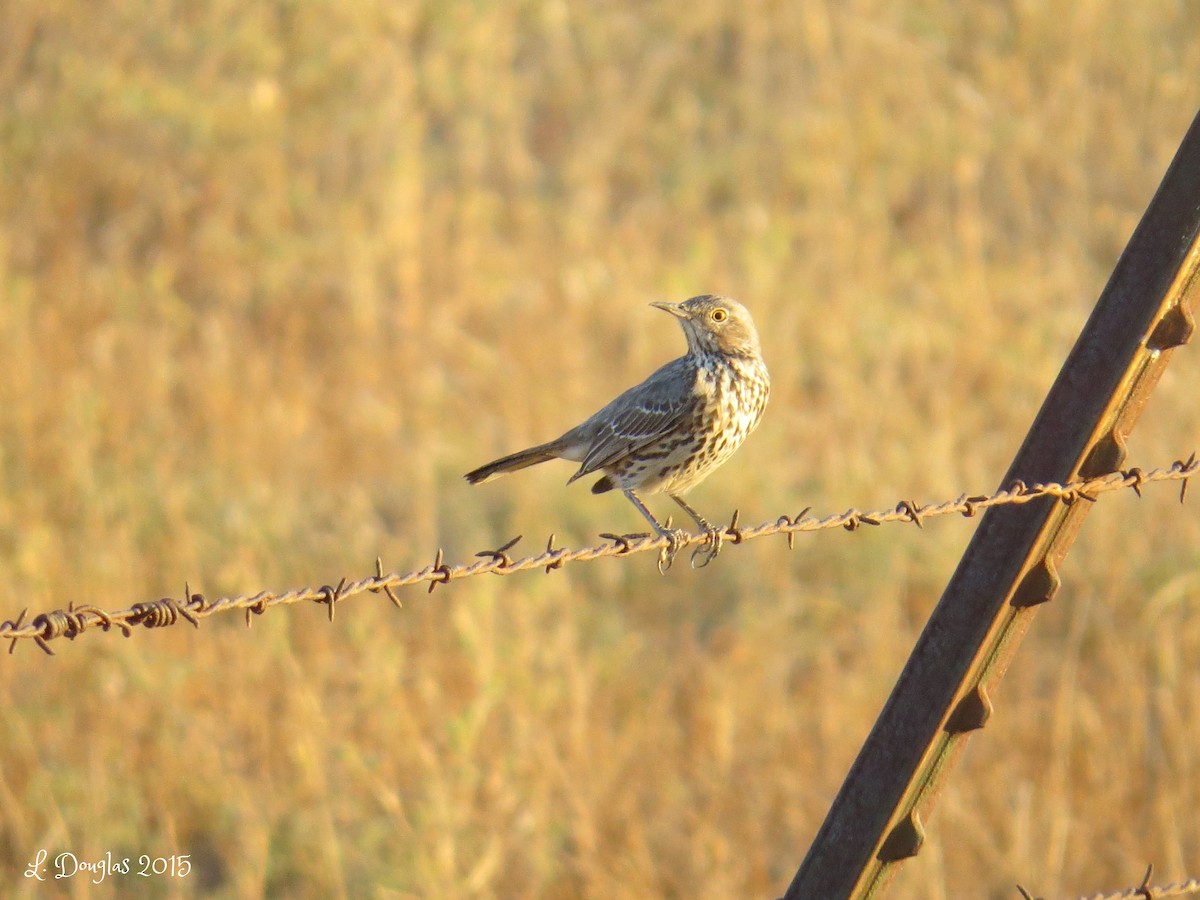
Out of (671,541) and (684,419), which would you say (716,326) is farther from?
(671,541)

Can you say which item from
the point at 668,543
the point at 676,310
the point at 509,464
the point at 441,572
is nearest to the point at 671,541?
the point at 668,543

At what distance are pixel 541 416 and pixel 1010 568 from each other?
21.9 feet

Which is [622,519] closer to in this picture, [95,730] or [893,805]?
[95,730]

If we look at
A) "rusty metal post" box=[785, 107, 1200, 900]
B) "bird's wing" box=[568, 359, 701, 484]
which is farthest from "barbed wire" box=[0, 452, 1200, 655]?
"bird's wing" box=[568, 359, 701, 484]

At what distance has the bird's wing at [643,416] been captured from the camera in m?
5.47

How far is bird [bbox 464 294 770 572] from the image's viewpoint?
17.9 ft

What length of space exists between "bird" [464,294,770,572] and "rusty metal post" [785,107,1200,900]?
7.16ft

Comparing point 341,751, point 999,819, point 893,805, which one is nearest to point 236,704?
point 341,751

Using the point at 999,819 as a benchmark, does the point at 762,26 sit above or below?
above

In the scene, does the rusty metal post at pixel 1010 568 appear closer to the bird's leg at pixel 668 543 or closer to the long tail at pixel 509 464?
the bird's leg at pixel 668 543

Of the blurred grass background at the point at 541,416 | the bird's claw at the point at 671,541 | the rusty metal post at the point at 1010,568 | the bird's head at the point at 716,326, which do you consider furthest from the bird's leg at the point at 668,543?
the blurred grass background at the point at 541,416

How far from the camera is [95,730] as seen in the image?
21.7ft

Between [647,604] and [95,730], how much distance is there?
10.6 feet

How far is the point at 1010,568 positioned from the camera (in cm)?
316
